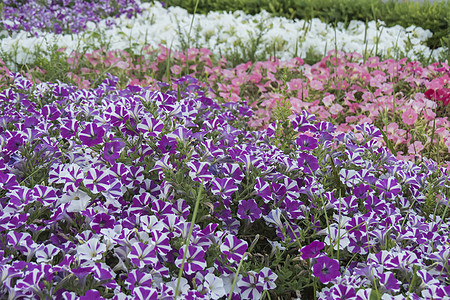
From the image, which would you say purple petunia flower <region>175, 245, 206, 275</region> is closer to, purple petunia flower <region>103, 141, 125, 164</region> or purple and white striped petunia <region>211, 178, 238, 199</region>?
purple and white striped petunia <region>211, 178, 238, 199</region>

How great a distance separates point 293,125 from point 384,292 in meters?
1.00

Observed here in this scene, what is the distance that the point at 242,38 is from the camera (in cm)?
582

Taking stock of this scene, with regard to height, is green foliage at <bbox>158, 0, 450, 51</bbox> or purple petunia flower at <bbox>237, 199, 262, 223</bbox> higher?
green foliage at <bbox>158, 0, 450, 51</bbox>

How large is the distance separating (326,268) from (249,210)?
37cm

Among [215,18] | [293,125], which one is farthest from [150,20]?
[293,125]

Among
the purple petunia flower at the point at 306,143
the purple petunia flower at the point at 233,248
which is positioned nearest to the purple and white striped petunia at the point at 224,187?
the purple petunia flower at the point at 233,248

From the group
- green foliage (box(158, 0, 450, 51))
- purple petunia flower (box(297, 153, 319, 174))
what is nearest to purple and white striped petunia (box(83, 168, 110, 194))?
purple petunia flower (box(297, 153, 319, 174))

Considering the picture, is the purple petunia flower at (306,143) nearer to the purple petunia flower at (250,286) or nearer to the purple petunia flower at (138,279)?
the purple petunia flower at (250,286)

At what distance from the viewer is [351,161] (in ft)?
7.14

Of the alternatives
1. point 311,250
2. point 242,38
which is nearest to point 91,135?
point 311,250

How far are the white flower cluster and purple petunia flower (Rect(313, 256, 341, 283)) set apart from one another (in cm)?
376

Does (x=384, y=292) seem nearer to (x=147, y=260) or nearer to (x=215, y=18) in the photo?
(x=147, y=260)

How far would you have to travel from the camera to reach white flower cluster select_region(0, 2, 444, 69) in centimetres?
542

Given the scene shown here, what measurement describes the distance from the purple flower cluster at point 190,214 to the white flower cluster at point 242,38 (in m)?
3.22
